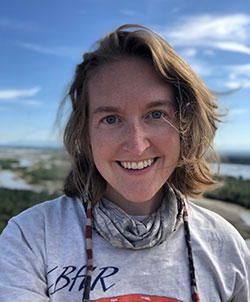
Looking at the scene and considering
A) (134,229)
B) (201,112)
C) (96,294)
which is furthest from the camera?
(201,112)

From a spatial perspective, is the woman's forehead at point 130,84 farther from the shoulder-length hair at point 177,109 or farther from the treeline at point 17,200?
the treeline at point 17,200

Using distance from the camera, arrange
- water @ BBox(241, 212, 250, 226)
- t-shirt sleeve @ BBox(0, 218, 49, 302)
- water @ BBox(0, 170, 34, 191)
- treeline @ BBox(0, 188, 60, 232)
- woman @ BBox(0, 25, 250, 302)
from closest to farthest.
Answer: t-shirt sleeve @ BBox(0, 218, 49, 302)
woman @ BBox(0, 25, 250, 302)
water @ BBox(241, 212, 250, 226)
treeline @ BBox(0, 188, 60, 232)
water @ BBox(0, 170, 34, 191)

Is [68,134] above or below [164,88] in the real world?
below

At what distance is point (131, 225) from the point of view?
1486mm

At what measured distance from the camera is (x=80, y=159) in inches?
70.0

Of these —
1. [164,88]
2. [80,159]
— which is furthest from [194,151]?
[80,159]

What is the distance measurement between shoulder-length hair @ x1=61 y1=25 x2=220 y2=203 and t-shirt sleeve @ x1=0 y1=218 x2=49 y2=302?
1.20ft

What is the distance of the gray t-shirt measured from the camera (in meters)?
1.33

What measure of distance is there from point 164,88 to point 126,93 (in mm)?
198

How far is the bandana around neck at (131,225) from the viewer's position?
→ 4.70 ft

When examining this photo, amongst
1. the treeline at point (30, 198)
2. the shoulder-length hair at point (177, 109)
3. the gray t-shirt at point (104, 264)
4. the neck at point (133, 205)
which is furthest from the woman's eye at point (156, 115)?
the treeline at point (30, 198)

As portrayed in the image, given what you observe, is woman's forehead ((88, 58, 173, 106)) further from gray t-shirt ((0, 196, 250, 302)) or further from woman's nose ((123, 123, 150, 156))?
gray t-shirt ((0, 196, 250, 302))

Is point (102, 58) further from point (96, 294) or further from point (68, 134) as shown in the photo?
point (96, 294)

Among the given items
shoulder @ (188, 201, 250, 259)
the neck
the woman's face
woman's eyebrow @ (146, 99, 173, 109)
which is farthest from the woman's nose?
shoulder @ (188, 201, 250, 259)
